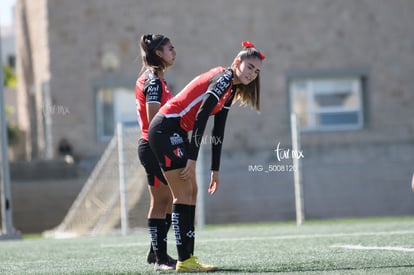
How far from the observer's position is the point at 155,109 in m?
7.55

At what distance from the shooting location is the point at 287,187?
2262 cm

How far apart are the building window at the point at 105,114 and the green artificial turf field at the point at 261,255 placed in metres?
12.0

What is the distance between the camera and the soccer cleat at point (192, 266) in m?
6.98

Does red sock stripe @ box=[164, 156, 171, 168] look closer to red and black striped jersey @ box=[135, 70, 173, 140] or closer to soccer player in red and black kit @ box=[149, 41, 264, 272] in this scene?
soccer player in red and black kit @ box=[149, 41, 264, 272]

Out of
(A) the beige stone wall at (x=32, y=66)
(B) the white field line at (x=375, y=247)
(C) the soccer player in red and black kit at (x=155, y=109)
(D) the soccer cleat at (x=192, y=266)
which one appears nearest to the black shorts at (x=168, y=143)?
(C) the soccer player in red and black kit at (x=155, y=109)

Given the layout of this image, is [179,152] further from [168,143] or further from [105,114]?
[105,114]

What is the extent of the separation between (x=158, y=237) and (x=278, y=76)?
52.9 feet

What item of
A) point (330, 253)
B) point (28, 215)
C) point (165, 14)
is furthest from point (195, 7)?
point (330, 253)

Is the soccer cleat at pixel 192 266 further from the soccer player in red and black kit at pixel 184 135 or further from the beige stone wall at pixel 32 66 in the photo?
the beige stone wall at pixel 32 66

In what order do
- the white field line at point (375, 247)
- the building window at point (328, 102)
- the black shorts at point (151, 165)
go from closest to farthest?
the black shorts at point (151, 165), the white field line at point (375, 247), the building window at point (328, 102)

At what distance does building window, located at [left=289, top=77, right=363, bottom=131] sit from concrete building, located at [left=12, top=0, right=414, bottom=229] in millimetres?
25

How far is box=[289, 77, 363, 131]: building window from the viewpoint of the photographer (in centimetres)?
2381

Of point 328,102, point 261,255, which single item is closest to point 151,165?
point 261,255

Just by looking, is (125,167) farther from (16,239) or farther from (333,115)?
(333,115)
